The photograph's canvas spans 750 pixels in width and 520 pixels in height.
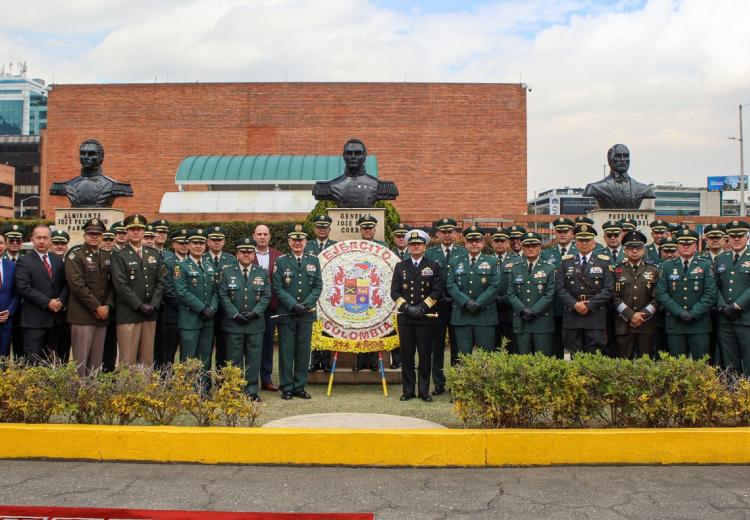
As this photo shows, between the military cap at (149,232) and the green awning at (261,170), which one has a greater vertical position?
the green awning at (261,170)

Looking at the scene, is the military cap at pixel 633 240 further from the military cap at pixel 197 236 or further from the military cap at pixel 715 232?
the military cap at pixel 197 236

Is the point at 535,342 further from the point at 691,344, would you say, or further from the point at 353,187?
the point at 353,187

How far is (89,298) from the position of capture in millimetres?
6719

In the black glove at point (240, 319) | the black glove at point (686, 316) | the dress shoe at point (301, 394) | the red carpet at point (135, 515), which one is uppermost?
the black glove at point (686, 316)

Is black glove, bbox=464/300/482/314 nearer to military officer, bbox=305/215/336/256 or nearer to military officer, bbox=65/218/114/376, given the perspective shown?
military officer, bbox=305/215/336/256

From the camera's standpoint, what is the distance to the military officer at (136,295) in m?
6.86

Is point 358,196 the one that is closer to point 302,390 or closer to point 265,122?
point 302,390

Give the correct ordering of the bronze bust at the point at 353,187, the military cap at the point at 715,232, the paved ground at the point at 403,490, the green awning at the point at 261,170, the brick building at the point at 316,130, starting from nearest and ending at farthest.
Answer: the paved ground at the point at 403,490 → the military cap at the point at 715,232 → the bronze bust at the point at 353,187 → the green awning at the point at 261,170 → the brick building at the point at 316,130

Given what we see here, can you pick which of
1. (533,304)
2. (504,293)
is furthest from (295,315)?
(533,304)

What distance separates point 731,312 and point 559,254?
1965 millimetres

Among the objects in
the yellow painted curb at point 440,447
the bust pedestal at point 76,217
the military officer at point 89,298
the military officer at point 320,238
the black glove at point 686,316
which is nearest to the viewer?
the yellow painted curb at point 440,447

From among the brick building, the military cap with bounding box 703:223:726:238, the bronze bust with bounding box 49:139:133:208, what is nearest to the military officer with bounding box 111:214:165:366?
the military cap with bounding box 703:223:726:238

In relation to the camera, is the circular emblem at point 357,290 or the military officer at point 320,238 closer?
the circular emblem at point 357,290

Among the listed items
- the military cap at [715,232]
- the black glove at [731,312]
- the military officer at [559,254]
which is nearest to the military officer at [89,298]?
the military officer at [559,254]
